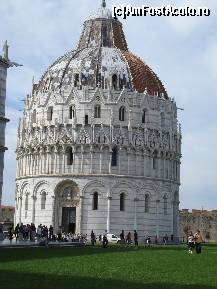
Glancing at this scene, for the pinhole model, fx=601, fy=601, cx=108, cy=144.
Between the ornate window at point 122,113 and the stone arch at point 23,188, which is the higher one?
the ornate window at point 122,113

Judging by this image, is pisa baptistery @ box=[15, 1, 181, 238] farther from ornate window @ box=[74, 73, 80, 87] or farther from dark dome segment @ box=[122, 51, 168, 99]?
dark dome segment @ box=[122, 51, 168, 99]

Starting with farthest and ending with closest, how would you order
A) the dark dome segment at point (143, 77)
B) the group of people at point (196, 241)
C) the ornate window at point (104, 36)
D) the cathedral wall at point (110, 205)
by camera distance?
1. the ornate window at point (104, 36)
2. the dark dome segment at point (143, 77)
3. the cathedral wall at point (110, 205)
4. the group of people at point (196, 241)

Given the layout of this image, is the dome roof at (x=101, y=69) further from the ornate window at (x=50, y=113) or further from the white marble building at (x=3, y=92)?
the white marble building at (x=3, y=92)

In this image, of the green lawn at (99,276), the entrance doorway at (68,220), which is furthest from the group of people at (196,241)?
the entrance doorway at (68,220)

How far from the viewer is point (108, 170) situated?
63000 millimetres

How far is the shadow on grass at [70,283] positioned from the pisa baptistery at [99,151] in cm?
4601

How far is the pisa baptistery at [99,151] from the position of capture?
6306cm

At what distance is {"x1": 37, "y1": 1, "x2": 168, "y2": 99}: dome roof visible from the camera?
2613 inches

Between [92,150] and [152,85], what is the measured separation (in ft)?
38.1

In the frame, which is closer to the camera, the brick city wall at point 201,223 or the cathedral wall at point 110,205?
the cathedral wall at point 110,205

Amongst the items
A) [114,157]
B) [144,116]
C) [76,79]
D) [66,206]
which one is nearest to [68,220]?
[66,206]

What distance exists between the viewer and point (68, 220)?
211 feet

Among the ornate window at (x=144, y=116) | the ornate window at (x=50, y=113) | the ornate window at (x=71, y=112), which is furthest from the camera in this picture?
the ornate window at (x=50, y=113)

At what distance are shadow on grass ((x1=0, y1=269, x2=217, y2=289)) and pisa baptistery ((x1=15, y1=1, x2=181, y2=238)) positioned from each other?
46.0 metres
